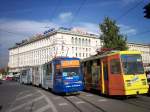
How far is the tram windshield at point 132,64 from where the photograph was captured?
648 inches

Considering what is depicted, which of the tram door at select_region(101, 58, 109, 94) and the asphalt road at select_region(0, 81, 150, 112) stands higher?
the tram door at select_region(101, 58, 109, 94)

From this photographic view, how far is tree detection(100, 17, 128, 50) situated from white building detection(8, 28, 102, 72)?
1834 inches

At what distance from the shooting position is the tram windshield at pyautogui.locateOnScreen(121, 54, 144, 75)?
16469 millimetres

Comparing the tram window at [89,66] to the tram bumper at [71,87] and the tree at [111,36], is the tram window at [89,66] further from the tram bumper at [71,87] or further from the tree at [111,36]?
the tree at [111,36]

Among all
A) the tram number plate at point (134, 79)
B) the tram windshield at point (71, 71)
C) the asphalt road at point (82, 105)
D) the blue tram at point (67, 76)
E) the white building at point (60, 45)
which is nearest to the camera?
the asphalt road at point (82, 105)

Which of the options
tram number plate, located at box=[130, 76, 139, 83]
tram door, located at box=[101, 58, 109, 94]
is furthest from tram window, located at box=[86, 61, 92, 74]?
tram number plate, located at box=[130, 76, 139, 83]

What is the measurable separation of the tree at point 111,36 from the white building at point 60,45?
153ft

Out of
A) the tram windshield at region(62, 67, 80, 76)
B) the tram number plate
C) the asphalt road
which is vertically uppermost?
the tram windshield at region(62, 67, 80, 76)

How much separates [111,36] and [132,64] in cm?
2557

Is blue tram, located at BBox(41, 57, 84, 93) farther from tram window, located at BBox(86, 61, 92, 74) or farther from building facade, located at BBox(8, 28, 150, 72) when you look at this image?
building facade, located at BBox(8, 28, 150, 72)

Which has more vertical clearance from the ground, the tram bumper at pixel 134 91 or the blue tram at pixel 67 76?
the blue tram at pixel 67 76

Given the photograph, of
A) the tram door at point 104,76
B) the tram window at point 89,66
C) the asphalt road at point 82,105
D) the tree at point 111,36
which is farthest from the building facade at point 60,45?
the asphalt road at point 82,105

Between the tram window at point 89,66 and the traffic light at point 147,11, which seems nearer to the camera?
the traffic light at point 147,11

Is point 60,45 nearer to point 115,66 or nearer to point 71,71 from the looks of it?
point 71,71
